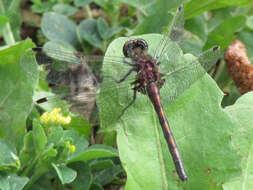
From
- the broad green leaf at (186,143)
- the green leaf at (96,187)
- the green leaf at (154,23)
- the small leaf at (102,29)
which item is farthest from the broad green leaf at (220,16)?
the green leaf at (96,187)

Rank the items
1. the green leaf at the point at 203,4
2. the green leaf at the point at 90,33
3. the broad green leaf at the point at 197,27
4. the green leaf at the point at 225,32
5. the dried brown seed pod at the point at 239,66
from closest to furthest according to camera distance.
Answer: the dried brown seed pod at the point at 239,66 → the green leaf at the point at 203,4 → the green leaf at the point at 225,32 → the broad green leaf at the point at 197,27 → the green leaf at the point at 90,33

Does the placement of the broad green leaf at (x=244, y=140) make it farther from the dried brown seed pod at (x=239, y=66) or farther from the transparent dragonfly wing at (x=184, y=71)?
the dried brown seed pod at (x=239, y=66)

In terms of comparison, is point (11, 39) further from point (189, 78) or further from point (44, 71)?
point (189, 78)

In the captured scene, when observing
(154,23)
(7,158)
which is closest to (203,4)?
(154,23)

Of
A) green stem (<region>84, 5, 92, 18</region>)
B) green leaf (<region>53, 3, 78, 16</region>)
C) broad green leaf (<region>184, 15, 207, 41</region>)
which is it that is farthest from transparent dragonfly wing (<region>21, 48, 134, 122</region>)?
green stem (<region>84, 5, 92, 18</region>)

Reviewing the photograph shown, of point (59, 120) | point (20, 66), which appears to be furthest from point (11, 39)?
point (59, 120)

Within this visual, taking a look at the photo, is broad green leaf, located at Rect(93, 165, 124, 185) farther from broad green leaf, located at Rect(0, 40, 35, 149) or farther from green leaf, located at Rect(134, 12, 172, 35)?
green leaf, located at Rect(134, 12, 172, 35)

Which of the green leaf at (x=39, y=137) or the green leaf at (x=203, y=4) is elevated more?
the green leaf at (x=203, y=4)

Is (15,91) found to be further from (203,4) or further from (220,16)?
(220,16)
